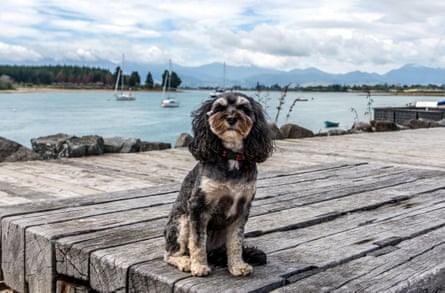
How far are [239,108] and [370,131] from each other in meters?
9.81

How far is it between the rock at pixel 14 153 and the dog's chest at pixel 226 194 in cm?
494

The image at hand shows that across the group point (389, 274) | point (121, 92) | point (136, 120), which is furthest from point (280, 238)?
point (121, 92)

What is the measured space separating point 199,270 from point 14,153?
5021mm

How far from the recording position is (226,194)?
1.72 metres

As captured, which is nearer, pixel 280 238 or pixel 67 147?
pixel 280 238

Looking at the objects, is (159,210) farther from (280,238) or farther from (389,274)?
(389,274)

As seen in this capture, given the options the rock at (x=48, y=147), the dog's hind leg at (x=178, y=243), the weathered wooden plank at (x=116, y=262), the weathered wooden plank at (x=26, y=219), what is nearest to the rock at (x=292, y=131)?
the rock at (x=48, y=147)

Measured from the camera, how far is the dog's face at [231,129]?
165cm

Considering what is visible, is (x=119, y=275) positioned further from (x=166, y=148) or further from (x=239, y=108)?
(x=166, y=148)

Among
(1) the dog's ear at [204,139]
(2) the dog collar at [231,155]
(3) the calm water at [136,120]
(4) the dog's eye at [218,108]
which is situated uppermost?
(4) the dog's eye at [218,108]

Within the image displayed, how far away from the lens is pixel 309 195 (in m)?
3.25

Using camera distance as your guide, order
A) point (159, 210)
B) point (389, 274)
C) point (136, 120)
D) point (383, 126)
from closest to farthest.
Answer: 1. point (389, 274)
2. point (159, 210)
3. point (383, 126)
4. point (136, 120)

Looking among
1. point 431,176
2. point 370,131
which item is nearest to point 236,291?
point 431,176

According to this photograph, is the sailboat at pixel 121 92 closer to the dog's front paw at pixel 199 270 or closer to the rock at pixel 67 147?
the rock at pixel 67 147
